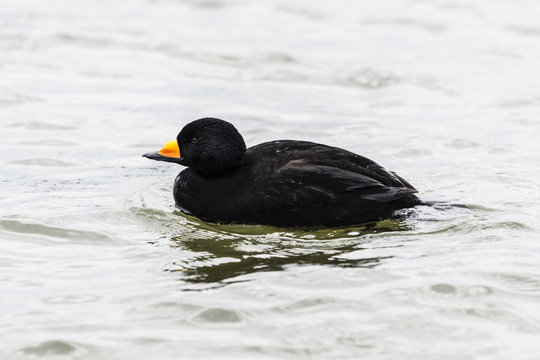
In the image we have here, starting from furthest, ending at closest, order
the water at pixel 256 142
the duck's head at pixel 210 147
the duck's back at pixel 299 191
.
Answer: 1. the duck's head at pixel 210 147
2. the duck's back at pixel 299 191
3. the water at pixel 256 142

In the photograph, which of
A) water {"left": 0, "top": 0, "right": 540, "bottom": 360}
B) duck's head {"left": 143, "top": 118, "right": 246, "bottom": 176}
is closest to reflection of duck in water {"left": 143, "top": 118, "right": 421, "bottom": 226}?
duck's head {"left": 143, "top": 118, "right": 246, "bottom": 176}

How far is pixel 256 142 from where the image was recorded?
10742 mm

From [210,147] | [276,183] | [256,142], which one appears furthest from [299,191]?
[256,142]

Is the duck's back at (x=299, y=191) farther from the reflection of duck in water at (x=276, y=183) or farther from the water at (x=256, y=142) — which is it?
the water at (x=256, y=142)

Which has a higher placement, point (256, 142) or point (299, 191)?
point (256, 142)

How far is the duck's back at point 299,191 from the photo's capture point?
7.10 meters

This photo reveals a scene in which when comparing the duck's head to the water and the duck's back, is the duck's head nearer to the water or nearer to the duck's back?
the duck's back

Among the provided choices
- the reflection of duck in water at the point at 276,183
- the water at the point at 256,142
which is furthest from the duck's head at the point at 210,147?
the water at the point at 256,142

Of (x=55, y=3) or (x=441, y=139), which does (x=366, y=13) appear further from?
(x=441, y=139)

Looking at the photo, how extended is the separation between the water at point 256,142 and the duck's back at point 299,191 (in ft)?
0.45

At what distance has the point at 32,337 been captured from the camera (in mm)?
5227

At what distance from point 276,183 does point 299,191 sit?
0.18 m

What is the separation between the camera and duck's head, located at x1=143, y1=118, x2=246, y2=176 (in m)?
7.43

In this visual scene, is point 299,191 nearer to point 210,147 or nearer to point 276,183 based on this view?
point 276,183
